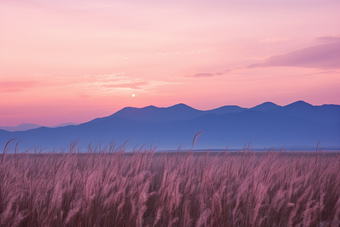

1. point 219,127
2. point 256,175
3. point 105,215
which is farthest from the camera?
point 219,127

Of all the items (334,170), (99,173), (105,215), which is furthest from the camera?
(334,170)

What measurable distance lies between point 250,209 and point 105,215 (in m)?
2.11

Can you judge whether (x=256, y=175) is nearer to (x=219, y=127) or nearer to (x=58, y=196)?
(x=58, y=196)

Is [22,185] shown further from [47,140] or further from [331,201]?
[47,140]

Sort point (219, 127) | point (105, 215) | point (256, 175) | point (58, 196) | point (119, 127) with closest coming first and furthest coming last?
point (58, 196) → point (105, 215) → point (256, 175) → point (219, 127) → point (119, 127)

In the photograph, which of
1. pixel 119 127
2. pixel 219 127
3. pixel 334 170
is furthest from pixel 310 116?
pixel 334 170

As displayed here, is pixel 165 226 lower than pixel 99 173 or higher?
lower

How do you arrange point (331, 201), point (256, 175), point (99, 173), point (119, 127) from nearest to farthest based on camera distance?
point (99, 173) < point (256, 175) < point (331, 201) < point (119, 127)

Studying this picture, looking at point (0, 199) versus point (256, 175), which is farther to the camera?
point (256, 175)

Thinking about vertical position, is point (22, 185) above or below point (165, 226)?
above

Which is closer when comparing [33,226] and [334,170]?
[33,226]

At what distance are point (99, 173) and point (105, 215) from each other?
792 millimetres

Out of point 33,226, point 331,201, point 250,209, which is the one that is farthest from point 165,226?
point 331,201

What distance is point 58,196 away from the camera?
388 cm
